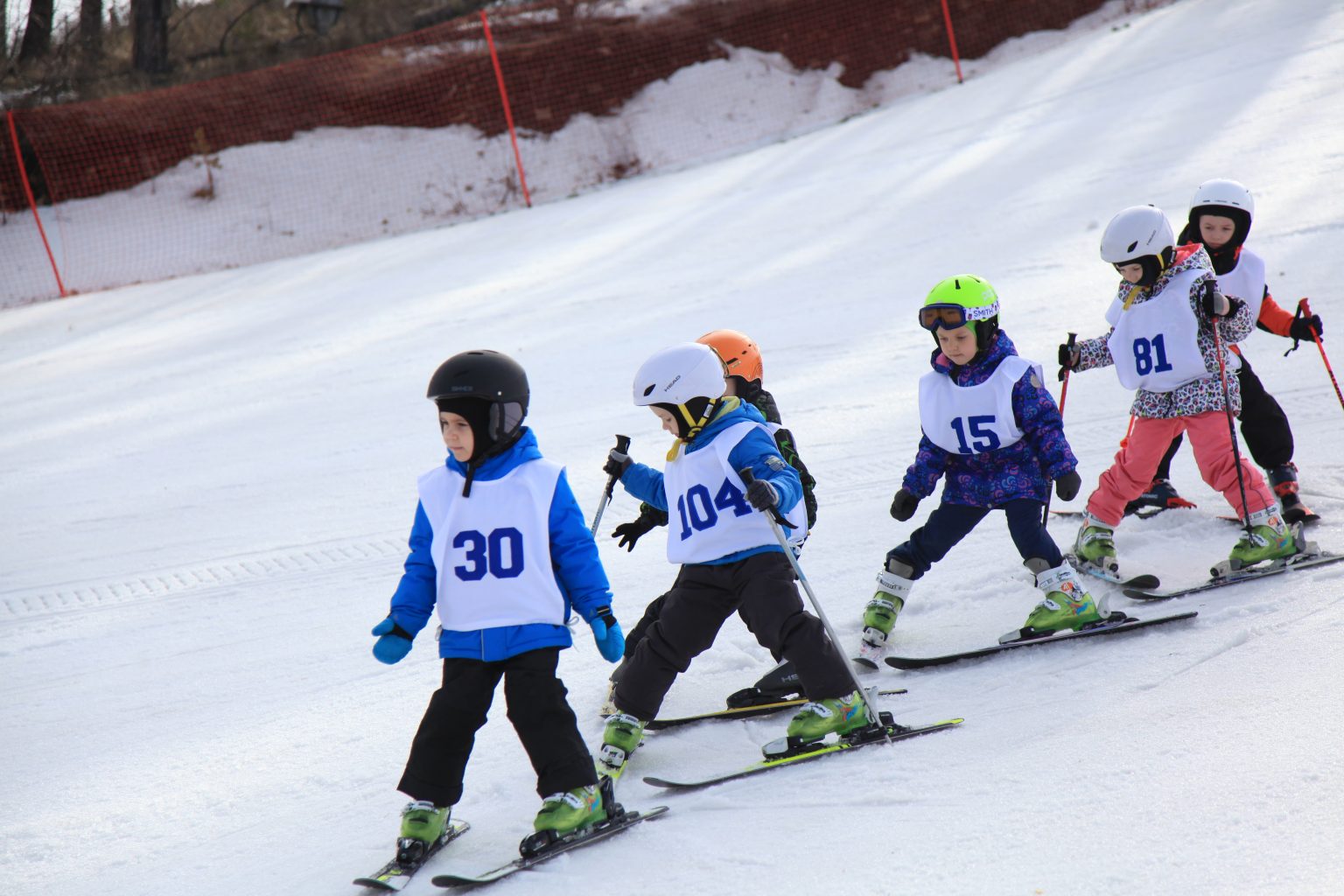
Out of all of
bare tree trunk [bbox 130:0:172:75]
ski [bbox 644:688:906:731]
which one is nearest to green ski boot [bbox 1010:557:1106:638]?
ski [bbox 644:688:906:731]

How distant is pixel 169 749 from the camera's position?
4301mm

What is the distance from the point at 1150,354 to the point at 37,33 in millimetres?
20449

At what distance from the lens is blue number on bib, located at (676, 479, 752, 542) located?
378cm

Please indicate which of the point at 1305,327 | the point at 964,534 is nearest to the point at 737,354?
the point at 964,534

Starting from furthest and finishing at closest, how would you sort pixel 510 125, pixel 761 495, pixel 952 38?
pixel 952 38
pixel 510 125
pixel 761 495

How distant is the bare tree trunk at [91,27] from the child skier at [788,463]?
18919 mm

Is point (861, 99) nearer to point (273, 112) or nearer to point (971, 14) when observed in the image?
point (971, 14)

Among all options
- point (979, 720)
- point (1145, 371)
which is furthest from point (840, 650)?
point (1145, 371)

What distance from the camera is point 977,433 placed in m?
4.30

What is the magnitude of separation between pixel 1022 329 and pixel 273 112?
13.0 m

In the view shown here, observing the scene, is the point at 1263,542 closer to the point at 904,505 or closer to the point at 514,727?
the point at 904,505

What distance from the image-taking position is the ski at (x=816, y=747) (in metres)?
3.60

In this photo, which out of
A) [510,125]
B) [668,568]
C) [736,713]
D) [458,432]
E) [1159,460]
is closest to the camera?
[458,432]

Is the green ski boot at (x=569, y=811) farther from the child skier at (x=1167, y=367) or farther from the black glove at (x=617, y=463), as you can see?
the child skier at (x=1167, y=367)
